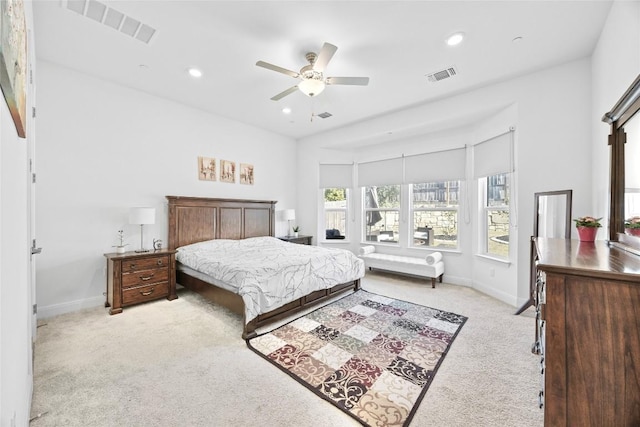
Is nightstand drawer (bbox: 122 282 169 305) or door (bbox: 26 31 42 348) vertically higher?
door (bbox: 26 31 42 348)

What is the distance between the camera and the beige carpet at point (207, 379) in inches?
65.3

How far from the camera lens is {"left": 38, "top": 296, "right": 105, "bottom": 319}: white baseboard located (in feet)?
10.2

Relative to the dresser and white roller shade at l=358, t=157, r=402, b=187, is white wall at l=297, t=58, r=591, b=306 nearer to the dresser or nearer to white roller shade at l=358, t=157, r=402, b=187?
white roller shade at l=358, t=157, r=402, b=187

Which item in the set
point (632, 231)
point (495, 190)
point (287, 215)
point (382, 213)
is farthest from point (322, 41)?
point (382, 213)

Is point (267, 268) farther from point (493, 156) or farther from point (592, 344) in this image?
point (493, 156)

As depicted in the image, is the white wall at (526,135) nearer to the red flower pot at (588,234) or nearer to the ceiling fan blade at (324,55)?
the red flower pot at (588,234)

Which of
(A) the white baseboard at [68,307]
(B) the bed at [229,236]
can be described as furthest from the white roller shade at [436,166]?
(A) the white baseboard at [68,307]

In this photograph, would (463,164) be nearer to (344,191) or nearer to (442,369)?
(344,191)

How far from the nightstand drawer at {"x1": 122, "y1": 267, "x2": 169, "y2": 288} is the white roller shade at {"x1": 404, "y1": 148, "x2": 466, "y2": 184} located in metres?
4.49

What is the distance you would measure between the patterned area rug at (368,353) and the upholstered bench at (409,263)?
1.03m

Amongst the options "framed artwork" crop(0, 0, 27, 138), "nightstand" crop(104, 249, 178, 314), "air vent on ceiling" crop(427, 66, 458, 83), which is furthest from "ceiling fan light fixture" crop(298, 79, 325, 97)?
"nightstand" crop(104, 249, 178, 314)

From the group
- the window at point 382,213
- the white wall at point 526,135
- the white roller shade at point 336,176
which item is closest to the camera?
the white wall at point 526,135

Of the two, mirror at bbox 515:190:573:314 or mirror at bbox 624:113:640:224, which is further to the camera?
mirror at bbox 515:190:573:314

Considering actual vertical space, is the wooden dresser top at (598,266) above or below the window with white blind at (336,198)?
below
